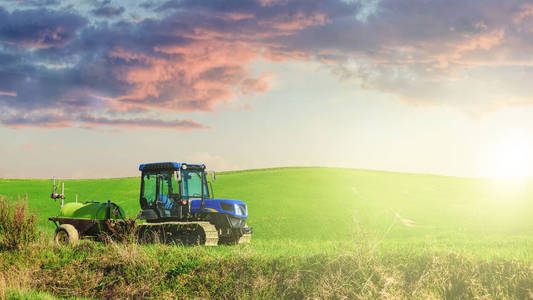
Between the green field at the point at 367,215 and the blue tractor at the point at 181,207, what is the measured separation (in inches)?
45.9

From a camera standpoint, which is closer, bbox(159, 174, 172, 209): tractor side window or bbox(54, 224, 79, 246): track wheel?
bbox(159, 174, 172, 209): tractor side window

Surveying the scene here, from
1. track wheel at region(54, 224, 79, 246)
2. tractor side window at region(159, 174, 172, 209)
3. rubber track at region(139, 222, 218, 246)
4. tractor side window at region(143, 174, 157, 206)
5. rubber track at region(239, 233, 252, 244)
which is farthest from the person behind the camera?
track wheel at region(54, 224, 79, 246)

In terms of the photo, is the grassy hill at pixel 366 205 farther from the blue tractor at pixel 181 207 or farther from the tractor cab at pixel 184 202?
the tractor cab at pixel 184 202

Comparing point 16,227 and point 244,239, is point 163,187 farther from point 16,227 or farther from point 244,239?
point 16,227

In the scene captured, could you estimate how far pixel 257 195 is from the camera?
137ft

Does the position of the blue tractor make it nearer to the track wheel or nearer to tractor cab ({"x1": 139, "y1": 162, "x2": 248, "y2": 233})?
tractor cab ({"x1": 139, "y1": 162, "x2": 248, "y2": 233})

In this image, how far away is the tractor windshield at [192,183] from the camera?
19.0 m

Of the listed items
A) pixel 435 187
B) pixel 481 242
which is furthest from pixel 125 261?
pixel 435 187

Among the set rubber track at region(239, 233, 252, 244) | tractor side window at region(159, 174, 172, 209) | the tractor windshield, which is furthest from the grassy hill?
tractor side window at region(159, 174, 172, 209)

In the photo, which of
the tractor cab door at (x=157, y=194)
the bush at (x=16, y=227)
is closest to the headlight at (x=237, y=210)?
the tractor cab door at (x=157, y=194)

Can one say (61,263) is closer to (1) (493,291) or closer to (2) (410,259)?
(2) (410,259)

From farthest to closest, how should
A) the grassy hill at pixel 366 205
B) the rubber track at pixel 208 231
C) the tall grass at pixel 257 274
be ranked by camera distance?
the grassy hill at pixel 366 205 < the rubber track at pixel 208 231 < the tall grass at pixel 257 274

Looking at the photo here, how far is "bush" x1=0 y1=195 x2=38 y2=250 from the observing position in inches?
759

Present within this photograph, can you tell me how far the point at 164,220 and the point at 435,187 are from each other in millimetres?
37664
